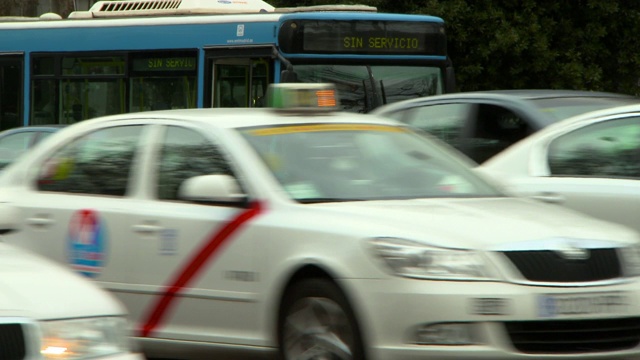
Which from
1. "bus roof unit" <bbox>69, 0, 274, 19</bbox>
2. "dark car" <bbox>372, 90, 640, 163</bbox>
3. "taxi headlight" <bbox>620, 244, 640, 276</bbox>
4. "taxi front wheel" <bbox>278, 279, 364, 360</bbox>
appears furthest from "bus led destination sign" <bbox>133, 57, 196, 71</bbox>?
"taxi headlight" <bbox>620, 244, 640, 276</bbox>

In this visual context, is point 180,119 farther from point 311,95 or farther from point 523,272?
point 523,272

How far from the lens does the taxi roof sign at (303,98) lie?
7.65 m

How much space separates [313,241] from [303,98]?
1421mm

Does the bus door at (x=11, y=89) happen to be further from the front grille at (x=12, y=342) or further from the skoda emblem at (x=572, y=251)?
the front grille at (x=12, y=342)

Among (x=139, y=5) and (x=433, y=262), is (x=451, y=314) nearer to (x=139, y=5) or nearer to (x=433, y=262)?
(x=433, y=262)

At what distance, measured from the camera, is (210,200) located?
700 cm

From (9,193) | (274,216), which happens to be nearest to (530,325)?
(274,216)

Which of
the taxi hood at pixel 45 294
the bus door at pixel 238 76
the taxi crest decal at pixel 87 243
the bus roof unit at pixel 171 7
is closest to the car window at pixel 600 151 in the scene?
the taxi crest decal at pixel 87 243

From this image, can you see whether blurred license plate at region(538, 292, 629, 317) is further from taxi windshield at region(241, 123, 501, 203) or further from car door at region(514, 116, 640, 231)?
car door at region(514, 116, 640, 231)

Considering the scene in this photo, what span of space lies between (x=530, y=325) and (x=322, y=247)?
0.98m

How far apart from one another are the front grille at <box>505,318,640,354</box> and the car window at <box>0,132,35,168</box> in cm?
1091

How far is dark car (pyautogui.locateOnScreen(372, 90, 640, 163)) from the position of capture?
A: 10070 millimetres

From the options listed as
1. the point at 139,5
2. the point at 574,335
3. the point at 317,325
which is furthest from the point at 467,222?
the point at 139,5

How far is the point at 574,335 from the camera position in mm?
6219
